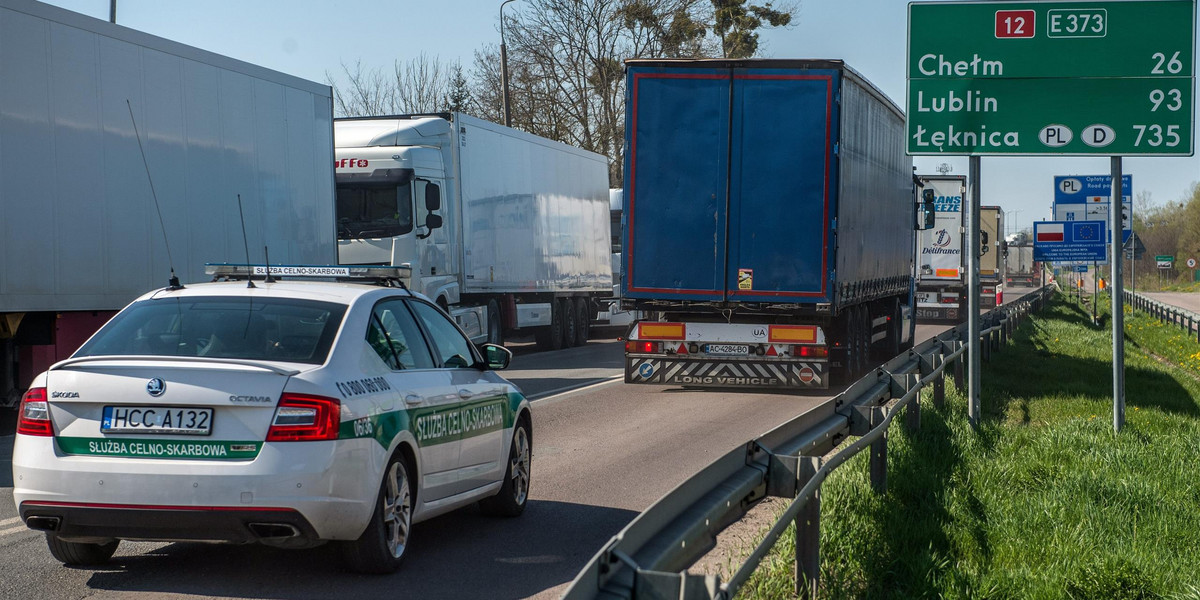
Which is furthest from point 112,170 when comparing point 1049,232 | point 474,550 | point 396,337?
point 1049,232

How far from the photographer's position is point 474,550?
7.15m

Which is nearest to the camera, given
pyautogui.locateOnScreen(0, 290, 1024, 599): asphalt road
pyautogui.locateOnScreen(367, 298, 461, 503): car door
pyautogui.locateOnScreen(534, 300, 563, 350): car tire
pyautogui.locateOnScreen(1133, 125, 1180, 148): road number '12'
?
pyautogui.locateOnScreen(0, 290, 1024, 599): asphalt road

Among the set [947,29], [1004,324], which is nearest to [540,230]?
[1004,324]

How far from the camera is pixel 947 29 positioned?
39.2 feet

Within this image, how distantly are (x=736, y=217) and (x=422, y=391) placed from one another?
979cm

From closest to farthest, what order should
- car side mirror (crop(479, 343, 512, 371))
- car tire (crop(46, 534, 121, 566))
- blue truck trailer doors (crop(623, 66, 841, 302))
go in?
car tire (crop(46, 534, 121, 566))
car side mirror (crop(479, 343, 512, 371))
blue truck trailer doors (crop(623, 66, 841, 302))

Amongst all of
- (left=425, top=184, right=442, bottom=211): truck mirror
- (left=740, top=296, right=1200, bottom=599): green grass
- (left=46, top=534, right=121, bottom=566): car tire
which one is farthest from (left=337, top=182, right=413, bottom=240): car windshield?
(left=46, top=534, right=121, bottom=566): car tire

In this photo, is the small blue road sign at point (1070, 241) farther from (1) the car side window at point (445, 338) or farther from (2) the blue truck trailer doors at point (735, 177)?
(1) the car side window at point (445, 338)

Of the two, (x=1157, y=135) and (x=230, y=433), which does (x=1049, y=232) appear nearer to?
(x=1157, y=135)

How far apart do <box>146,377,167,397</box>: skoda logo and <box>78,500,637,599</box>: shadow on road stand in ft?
2.87

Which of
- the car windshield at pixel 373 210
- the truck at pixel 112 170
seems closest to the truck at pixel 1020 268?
the car windshield at pixel 373 210

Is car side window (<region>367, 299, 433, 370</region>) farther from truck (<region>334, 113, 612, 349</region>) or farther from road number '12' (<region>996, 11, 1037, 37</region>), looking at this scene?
truck (<region>334, 113, 612, 349</region>)

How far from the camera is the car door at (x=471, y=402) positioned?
738 cm

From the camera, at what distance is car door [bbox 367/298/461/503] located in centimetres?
673
